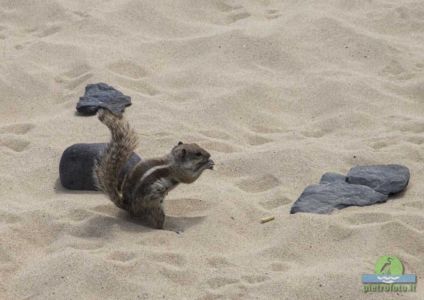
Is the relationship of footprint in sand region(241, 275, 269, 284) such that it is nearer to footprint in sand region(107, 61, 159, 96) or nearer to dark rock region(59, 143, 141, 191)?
dark rock region(59, 143, 141, 191)

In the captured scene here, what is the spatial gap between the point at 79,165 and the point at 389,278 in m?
2.33

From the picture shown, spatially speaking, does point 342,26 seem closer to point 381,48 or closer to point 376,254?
point 381,48

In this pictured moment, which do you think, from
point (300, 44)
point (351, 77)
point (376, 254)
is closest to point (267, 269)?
point (376, 254)

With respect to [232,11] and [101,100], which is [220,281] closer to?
[101,100]

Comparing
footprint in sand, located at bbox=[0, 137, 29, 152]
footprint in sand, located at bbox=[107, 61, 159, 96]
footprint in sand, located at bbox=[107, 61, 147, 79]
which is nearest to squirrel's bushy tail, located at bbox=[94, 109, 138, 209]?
footprint in sand, located at bbox=[0, 137, 29, 152]

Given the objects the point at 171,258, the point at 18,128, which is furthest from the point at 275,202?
the point at 18,128

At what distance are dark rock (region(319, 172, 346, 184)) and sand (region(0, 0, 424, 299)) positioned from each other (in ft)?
0.37

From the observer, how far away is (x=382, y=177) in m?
5.73

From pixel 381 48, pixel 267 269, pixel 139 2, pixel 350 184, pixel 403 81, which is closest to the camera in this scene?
pixel 267 269

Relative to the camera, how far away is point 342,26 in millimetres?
8516

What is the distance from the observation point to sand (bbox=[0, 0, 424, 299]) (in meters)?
4.74

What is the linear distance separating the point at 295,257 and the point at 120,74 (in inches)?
132

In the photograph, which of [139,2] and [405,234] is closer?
[405,234]

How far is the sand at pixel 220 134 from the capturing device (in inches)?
187
